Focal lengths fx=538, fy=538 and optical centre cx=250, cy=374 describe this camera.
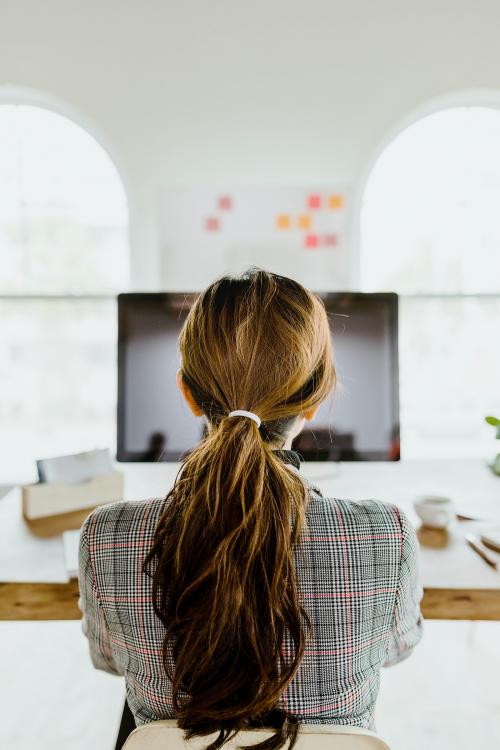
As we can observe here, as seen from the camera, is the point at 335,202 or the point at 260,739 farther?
the point at 335,202

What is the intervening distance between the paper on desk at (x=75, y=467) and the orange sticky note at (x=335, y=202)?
1724 millimetres

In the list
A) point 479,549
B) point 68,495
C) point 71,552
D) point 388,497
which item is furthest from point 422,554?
point 68,495

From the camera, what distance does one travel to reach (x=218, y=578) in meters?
0.57

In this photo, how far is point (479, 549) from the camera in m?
1.02

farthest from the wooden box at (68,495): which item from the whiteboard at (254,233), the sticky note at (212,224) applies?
the sticky note at (212,224)

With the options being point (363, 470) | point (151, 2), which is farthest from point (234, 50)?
point (363, 470)

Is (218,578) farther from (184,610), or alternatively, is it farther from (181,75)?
(181,75)

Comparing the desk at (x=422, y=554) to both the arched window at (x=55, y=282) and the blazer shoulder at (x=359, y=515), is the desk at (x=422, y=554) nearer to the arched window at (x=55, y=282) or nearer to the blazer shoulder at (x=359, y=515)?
the blazer shoulder at (x=359, y=515)

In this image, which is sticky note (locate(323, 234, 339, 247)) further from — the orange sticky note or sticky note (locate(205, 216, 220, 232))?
sticky note (locate(205, 216, 220, 232))

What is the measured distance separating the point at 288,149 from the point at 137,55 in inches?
31.7

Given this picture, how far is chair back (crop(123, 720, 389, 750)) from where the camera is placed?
544mm

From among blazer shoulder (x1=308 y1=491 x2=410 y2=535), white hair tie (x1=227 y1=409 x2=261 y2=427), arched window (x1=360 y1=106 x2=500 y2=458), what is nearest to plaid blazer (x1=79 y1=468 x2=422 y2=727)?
blazer shoulder (x1=308 y1=491 x2=410 y2=535)

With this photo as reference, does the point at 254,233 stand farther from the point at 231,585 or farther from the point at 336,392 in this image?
the point at 231,585

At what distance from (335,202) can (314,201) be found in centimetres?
10
